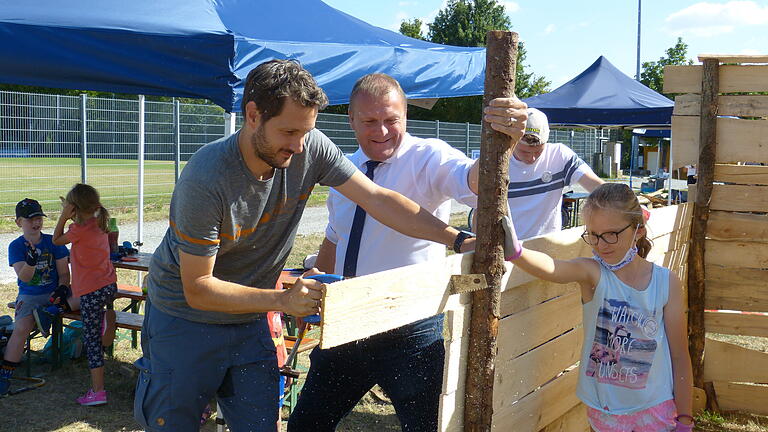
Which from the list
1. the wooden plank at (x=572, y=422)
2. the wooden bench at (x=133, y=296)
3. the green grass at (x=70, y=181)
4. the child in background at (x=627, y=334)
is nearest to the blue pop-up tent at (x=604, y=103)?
the green grass at (x=70, y=181)

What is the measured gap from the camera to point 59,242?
17.3 ft

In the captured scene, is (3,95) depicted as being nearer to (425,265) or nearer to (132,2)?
(132,2)

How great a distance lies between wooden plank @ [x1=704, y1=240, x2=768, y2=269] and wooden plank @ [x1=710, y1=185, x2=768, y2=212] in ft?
0.73

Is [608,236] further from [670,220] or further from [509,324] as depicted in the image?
[670,220]

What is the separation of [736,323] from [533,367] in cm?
248

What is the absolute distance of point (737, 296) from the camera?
443 centimetres

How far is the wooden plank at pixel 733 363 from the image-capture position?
4.55 m

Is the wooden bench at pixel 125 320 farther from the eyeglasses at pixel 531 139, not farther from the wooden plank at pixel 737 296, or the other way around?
the wooden plank at pixel 737 296

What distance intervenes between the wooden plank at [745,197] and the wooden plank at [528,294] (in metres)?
1.99

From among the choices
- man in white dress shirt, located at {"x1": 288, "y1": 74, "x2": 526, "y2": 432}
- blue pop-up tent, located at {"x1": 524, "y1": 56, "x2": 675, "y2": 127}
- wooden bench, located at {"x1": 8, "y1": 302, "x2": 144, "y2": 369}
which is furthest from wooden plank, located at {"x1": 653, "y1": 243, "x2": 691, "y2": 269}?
blue pop-up tent, located at {"x1": 524, "y1": 56, "x2": 675, "y2": 127}

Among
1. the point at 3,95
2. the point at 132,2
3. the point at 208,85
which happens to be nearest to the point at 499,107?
the point at 208,85

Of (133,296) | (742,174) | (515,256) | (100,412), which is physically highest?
(742,174)

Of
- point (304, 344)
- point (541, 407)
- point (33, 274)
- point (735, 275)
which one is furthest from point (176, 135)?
point (541, 407)

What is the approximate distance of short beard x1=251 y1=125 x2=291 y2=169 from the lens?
2166 millimetres
